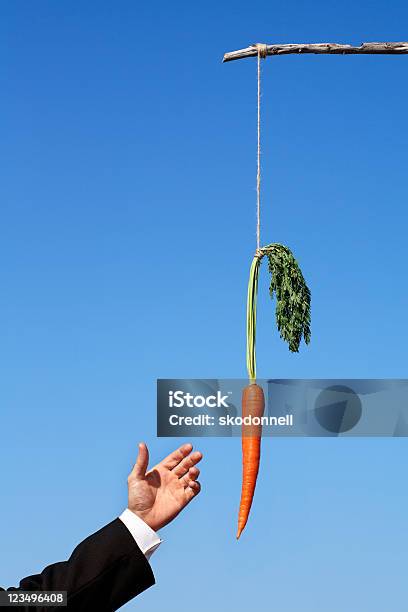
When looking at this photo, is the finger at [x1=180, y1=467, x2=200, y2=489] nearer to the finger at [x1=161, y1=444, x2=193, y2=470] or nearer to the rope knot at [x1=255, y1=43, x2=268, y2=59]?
the finger at [x1=161, y1=444, x2=193, y2=470]

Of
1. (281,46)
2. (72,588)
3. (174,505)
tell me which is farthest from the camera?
(281,46)

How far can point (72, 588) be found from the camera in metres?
2.85

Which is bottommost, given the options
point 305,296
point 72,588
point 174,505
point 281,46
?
point 72,588

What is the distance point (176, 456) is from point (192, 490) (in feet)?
0.48

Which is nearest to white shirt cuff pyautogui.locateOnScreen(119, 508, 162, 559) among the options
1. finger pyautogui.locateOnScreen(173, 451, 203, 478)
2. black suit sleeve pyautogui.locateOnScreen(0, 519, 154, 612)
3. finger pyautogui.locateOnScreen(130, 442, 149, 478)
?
black suit sleeve pyautogui.locateOnScreen(0, 519, 154, 612)

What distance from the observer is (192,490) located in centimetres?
321

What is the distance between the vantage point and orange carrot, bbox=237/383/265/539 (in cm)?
571

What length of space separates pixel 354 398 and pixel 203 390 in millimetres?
1151

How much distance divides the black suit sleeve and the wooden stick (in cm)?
359

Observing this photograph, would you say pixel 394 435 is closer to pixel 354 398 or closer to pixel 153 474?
pixel 354 398

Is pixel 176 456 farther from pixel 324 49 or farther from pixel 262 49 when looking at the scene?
pixel 324 49

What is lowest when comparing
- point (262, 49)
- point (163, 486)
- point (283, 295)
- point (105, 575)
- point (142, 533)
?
point (105, 575)

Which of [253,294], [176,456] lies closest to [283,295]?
[253,294]

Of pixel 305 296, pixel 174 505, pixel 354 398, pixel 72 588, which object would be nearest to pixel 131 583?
pixel 72 588
